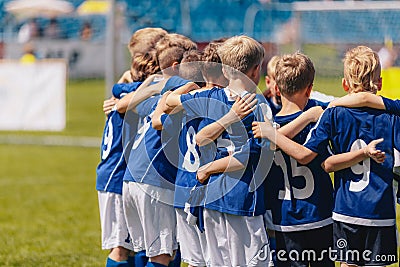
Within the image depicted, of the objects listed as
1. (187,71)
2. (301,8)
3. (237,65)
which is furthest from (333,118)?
(301,8)

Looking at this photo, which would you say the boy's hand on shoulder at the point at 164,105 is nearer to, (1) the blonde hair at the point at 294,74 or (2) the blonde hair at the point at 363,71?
(1) the blonde hair at the point at 294,74

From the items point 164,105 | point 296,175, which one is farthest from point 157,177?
point 296,175

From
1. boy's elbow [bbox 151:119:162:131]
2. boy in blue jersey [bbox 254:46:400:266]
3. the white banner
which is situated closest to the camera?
boy in blue jersey [bbox 254:46:400:266]

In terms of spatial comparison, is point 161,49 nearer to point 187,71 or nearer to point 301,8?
point 187,71

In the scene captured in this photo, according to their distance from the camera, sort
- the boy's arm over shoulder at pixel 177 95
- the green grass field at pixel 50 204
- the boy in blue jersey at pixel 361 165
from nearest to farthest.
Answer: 1. the boy in blue jersey at pixel 361 165
2. the boy's arm over shoulder at pixel 177 95
3. the green grass field at pixel 50 204

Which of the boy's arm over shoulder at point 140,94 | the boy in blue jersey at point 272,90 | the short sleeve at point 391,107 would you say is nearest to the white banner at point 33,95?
the boy in blue jersey at point 272,90

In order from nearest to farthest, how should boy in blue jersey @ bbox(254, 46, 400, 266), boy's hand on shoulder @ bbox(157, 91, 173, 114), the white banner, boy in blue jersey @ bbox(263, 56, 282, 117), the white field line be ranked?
boy in blue jersey @ bbox(254, 46, 400, 266) → boy's hand on shoulder @ bbox(157, 91, 173, 114) → boy in blue jersey @ bbox(263, 56, 282, 117) → the white banner → the white field line

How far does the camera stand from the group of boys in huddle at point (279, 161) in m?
4.38

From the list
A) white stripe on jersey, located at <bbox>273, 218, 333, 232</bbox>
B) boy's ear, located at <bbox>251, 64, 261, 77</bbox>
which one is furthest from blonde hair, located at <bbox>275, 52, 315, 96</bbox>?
white stripe on jersey, located at <bbox>273, 218, 333, 232</bbox>

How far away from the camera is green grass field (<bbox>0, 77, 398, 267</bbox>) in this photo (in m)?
6.98

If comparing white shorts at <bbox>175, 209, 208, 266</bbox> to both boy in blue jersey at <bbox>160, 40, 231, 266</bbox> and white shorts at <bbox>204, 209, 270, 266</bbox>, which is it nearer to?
boy in blue jersey at <bbox>160, 40, 231, 266</bbox>

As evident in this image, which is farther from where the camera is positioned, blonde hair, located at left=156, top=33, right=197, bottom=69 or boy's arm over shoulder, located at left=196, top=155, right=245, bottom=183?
blonde hair, located at left=156, top=33, right=197, bottom=69

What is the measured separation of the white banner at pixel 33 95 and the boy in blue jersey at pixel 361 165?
38.9 ft

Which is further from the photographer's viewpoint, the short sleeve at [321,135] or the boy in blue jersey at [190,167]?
the boy in blue jersey at [190,167]
